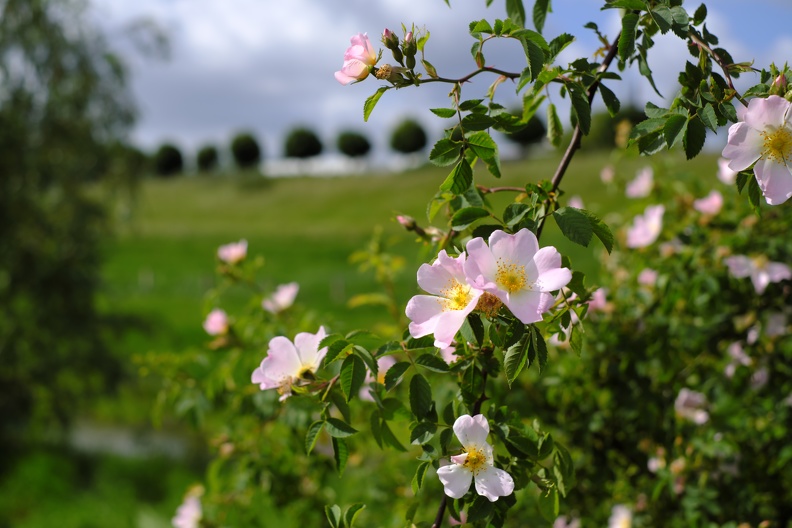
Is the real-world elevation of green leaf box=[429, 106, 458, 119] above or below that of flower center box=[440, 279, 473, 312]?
above

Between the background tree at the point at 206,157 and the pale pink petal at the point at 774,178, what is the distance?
68.3 metres

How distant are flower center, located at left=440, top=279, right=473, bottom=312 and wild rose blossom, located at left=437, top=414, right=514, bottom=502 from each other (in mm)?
145

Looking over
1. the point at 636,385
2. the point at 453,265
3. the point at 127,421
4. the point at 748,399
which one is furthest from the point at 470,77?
the point at 127,421

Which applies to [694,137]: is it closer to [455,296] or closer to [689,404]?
[455,296]

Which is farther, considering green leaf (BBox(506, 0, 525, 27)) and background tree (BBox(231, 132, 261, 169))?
background tree (BBox(231, 132, 261, 169))

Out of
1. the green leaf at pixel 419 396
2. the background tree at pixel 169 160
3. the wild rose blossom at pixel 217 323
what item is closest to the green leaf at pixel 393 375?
the green leaf at pixel 419 396

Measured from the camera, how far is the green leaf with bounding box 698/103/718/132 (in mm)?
971

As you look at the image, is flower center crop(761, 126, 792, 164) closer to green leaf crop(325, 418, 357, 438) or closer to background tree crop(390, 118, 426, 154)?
green leaf crop(325, 418, 357, 438)

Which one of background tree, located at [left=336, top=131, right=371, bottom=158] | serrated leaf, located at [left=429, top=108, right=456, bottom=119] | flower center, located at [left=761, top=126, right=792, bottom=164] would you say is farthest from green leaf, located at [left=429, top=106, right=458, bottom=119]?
background tree, located at [left=336, top=131, right=371, bottom=158]

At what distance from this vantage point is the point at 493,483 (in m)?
0.97

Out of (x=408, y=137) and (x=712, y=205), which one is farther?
(x=408, y=137)

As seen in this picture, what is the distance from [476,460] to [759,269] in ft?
3.68

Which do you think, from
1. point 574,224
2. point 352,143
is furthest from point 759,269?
point 352,143

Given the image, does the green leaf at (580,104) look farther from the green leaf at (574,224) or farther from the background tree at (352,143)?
the background tree at (352,143)
